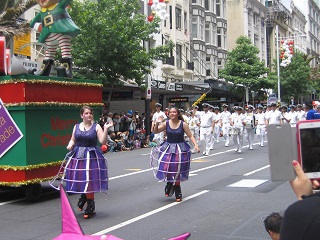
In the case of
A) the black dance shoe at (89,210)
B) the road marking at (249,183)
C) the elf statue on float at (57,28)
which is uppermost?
the elf statue on float at (57,28)

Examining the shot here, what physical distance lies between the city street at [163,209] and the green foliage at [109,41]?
10814mm

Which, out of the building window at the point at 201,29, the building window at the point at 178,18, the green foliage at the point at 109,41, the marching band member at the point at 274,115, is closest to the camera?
the marching band member at the point at 274,115

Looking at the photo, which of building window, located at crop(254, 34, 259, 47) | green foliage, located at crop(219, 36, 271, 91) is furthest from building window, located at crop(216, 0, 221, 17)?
building window, located at crop(254, 34, 259, 47)

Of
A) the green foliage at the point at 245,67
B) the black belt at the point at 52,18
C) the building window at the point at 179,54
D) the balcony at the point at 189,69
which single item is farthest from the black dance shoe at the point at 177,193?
the green foliage at the point at 245,67

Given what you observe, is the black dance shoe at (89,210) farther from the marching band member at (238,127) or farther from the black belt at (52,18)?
the marching band member at (238,127)

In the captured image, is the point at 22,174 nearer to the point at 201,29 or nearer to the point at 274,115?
the point at 274,115

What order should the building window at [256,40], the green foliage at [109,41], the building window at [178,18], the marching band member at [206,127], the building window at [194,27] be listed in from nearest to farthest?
the marching band member at [206,127] < the green foliage at [109,41] < the building window at [178,18] < the building window at [194,27] < the building window at [256,40]

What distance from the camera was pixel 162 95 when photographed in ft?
123

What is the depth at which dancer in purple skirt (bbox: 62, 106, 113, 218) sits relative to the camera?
8086 mm

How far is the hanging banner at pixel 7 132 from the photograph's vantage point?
Answer: 9155mm

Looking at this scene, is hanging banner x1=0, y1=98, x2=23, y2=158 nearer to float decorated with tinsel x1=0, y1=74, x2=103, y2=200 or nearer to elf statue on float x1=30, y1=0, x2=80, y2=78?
float decorated with tinsel x1=0, y1=74, x2=103, y2=200

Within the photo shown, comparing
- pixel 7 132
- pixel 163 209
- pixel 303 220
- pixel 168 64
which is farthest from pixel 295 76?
pixel 303 220

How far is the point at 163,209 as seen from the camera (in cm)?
879

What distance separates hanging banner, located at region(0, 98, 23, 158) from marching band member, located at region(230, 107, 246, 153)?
12272mm
